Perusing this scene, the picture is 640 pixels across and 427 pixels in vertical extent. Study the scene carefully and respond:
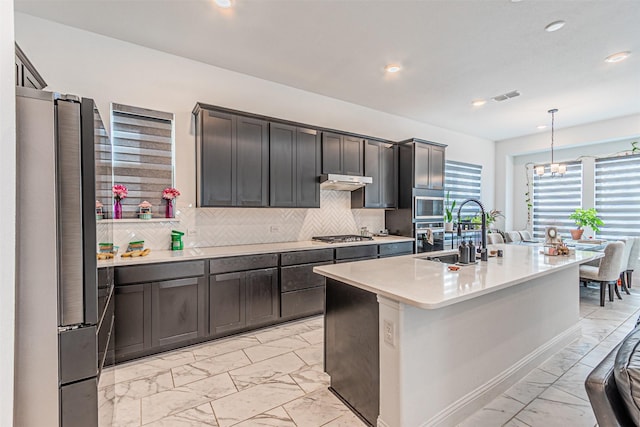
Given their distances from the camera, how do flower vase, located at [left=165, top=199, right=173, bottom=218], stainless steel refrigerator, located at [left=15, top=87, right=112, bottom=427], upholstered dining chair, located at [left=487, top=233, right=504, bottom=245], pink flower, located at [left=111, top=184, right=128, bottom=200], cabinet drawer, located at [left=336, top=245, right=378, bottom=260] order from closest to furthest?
1. stainless steel refrigerator, located at [left=15, top=87, right=112, bottom=427]
2. pink flower, located at [left=111, top=184, right=128, bottom=200]
3. flower vase, located at [left=165, top=199, right=173, bottom=218]
4. cabinet drawer, located at [left=336, top=245, right=378, bottom=260]
5. upholstered dining chair, located at [left=487, top=233, right=504, bottom=245]

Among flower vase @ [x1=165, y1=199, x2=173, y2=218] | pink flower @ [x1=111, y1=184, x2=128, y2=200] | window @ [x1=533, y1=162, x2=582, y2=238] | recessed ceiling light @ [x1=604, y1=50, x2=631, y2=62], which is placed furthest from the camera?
window @ [x1=533, y1=162, x2=582, y2=238]

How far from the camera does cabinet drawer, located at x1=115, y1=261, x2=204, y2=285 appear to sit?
8.23 ft

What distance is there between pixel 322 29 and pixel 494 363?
3179mm

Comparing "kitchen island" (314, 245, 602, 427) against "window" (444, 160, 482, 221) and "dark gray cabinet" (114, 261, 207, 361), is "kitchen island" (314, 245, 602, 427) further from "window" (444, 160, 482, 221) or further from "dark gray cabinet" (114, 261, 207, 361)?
"window" (444, 160, 482, 221)

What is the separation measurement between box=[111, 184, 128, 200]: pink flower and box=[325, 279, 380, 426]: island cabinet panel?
7.59 feet

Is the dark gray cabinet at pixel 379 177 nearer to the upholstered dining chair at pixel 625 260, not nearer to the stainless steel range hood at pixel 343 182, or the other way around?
the stainless steel range hood at pixel 343 182

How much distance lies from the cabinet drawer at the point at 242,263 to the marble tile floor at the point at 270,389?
0.75 metres

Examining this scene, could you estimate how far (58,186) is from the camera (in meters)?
1.19

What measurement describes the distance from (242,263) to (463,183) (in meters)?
5.34

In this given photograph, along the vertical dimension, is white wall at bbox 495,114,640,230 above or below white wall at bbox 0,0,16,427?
above

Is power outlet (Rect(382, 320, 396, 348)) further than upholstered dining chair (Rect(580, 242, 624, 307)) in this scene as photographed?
No

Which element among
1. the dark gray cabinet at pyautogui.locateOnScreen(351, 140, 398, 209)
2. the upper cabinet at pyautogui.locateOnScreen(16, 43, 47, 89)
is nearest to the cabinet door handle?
the upper cabinet at pyautogui.locateOnScreen(16, 43, 47, 89)

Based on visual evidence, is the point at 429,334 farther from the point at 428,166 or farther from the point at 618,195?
the point at 618,195

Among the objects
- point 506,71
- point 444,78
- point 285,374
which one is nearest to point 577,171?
point 506,71
